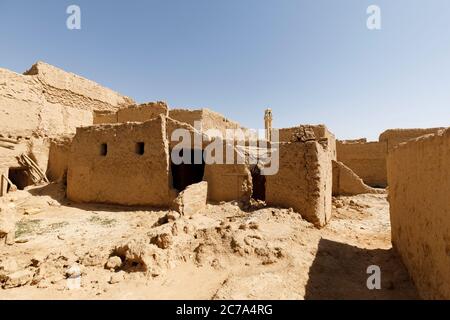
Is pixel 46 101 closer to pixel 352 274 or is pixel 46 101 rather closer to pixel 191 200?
pixel 191 200

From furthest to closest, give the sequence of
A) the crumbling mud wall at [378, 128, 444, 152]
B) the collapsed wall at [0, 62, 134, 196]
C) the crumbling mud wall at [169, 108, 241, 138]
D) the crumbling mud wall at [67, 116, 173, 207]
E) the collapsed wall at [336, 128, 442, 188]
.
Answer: the collapsed wall at [336, 128, 442, 188] < the crumbling mud wall at [378, 128, 444, 152] < the crumbling mud wall at [169, 108, 241, 138] < the collapsed wall at [0, 62, 134, 196] < the crumbling mud wall at [67, 116, 173, 207]

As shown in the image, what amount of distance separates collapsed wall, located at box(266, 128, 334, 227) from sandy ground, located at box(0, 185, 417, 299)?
14.6 inches

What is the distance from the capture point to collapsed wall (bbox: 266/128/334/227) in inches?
265

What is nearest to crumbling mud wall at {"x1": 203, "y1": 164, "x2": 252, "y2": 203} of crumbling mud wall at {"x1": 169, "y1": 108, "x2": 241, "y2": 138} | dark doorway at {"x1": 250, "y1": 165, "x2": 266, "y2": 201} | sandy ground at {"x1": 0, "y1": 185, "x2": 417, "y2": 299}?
dark doorway at {"x1": 250, "y1": 165, "x2": 266, "y2": 201}

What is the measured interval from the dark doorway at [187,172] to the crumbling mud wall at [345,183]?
5589 mm

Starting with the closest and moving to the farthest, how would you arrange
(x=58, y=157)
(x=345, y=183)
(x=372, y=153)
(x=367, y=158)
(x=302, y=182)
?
1. (x=302, y=182)
2. (x=345, y=183)
3. (x=58, y=157)
4. (x=372, y=153)
5. (x=367, y=158)

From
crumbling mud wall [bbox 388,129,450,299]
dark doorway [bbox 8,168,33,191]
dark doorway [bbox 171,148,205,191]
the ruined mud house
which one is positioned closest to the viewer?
crumbling mud wall [bbox 388,129,450,299]

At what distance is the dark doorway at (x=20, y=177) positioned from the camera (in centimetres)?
1187

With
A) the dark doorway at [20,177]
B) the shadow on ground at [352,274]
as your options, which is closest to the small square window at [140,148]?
the dark doorway at [20,177]

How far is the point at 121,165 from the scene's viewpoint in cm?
972

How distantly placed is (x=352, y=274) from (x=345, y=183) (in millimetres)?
7088

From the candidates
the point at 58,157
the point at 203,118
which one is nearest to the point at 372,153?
the point at 203,118

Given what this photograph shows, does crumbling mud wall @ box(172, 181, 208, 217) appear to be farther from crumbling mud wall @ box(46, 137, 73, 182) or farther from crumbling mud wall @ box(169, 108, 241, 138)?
crumbling mud wall @ box(46, 137, 73, 182)
